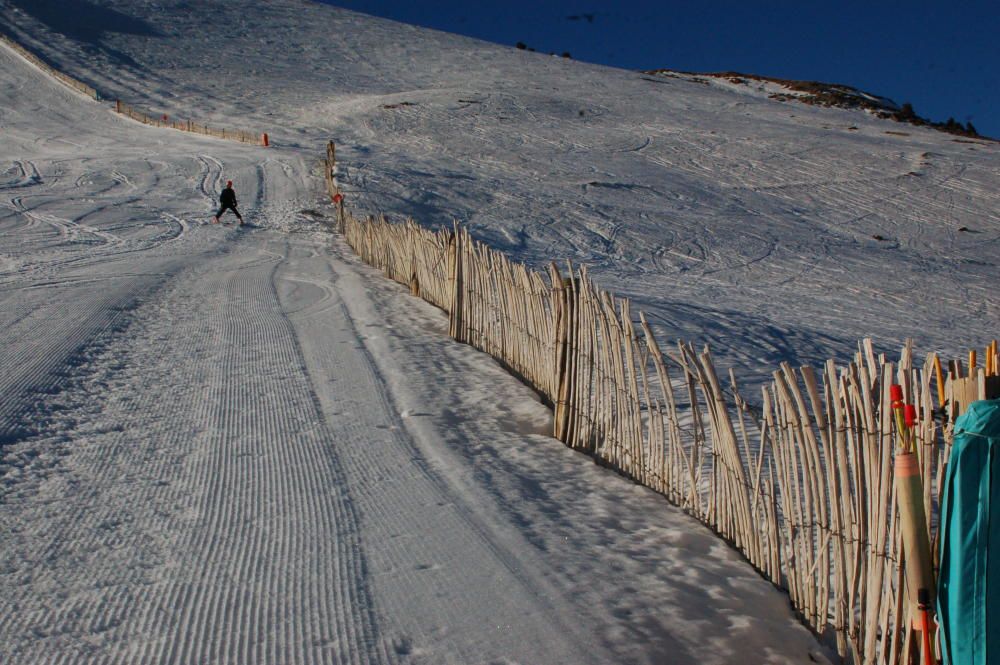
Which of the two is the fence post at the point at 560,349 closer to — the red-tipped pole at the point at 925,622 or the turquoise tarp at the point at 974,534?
the red-tipped pole at the point at 925,622

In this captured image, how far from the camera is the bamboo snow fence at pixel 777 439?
2.91 metres

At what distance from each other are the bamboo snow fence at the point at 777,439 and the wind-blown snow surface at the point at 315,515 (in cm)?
20

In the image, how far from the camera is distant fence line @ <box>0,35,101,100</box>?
1675 inches

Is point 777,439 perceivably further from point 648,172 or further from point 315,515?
point 648,172

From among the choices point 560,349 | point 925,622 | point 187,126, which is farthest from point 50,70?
point 925,622

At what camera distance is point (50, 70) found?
46344mm

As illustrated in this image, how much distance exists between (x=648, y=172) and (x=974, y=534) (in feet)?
88.0

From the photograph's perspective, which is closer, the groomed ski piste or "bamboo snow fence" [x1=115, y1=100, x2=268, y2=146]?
the groomed ski piste

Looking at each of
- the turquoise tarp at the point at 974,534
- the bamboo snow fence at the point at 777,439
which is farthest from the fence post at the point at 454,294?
the turquoise tarp at the point at 974,534

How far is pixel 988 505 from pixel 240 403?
5213mm

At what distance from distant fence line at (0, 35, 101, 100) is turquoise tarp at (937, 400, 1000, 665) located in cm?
4542

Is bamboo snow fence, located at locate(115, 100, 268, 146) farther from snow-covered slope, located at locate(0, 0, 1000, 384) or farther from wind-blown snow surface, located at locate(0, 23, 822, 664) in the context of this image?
wind-blown snow surface, located at locate(0, 23, 822, 664)

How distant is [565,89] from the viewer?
46062 millimetres

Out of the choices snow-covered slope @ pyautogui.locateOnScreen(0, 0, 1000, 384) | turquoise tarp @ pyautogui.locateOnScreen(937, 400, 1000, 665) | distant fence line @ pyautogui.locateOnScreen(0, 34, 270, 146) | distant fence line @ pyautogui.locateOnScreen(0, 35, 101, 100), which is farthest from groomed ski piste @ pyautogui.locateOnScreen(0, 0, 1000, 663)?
distant fence line @ pyautogui.locateOnScreen(0, 35, 101, 100)
